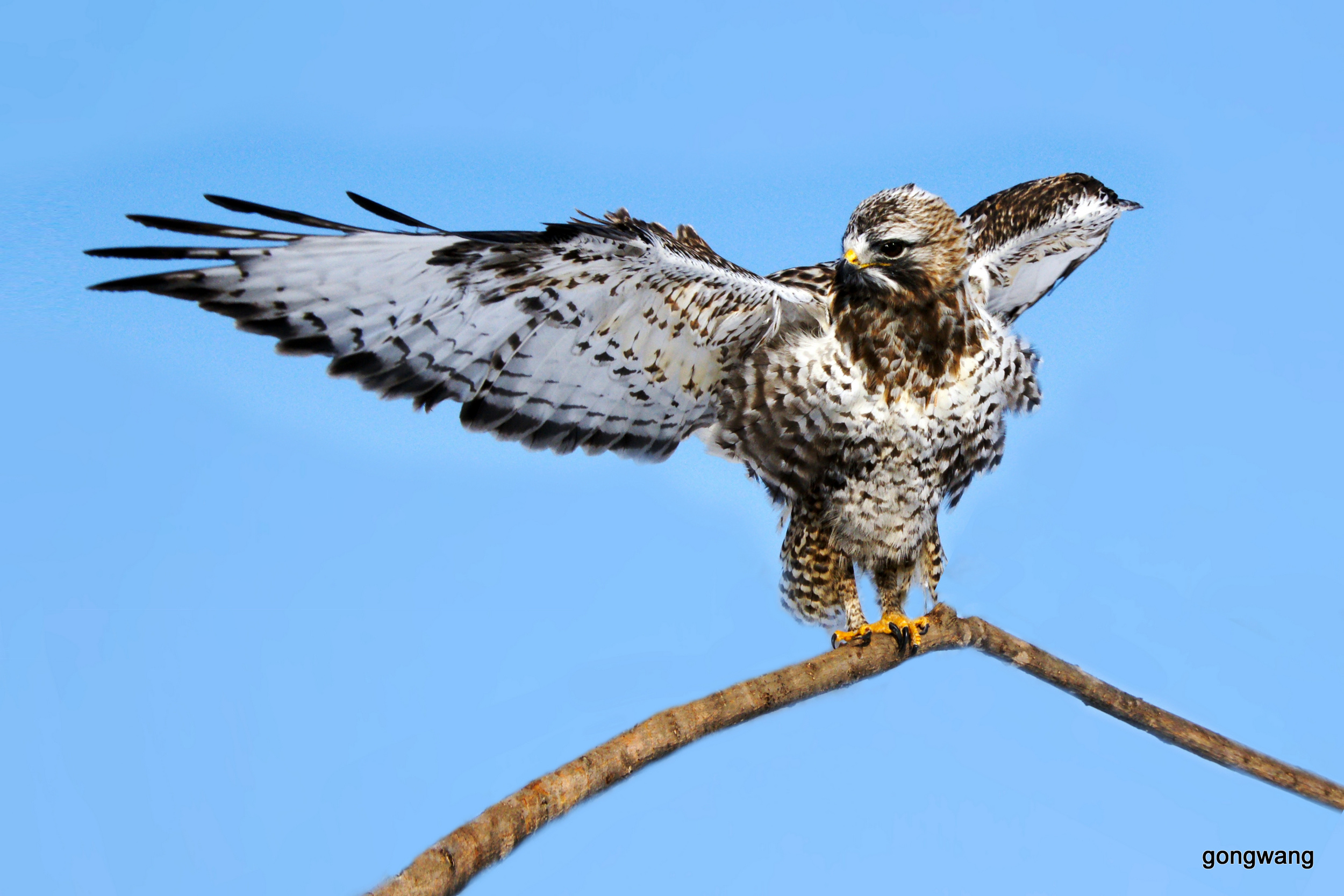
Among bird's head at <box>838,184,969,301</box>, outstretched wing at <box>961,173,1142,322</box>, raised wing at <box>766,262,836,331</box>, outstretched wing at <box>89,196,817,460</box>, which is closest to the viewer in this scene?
outstretched wing at <box>89,196,817,460</box>

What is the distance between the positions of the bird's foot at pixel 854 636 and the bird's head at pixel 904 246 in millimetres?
1041

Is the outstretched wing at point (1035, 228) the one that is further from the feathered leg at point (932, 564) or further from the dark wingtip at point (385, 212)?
the dark wingtip at point (385, 212)

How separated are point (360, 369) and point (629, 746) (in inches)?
45.7

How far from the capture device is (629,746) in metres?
2.21

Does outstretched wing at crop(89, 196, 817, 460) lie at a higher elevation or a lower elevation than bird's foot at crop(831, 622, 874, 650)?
higher

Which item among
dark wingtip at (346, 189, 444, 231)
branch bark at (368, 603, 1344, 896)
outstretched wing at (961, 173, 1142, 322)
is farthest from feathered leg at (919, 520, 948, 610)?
dark wingtip at (346, 189, 444, 231)

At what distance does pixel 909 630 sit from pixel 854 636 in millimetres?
171

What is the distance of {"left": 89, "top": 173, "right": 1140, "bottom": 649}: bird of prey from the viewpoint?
7.77 ft

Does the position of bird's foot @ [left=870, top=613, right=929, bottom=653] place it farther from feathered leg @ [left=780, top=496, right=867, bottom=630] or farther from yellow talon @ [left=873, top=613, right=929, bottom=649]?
feathered leg @ [left=780, top=496, right=867, bottom=630]

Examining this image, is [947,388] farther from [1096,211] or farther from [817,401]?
[1096,211]

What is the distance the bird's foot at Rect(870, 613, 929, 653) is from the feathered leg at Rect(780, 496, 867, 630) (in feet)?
0.34

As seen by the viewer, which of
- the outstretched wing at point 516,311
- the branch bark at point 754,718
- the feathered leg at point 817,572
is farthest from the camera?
the feathered leg at point 817,572

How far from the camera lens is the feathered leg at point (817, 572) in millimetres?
3127

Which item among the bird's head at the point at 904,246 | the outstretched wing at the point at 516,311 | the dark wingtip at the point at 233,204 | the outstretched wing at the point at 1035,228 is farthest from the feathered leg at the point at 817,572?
the dark wingtip at the point at 233,204
